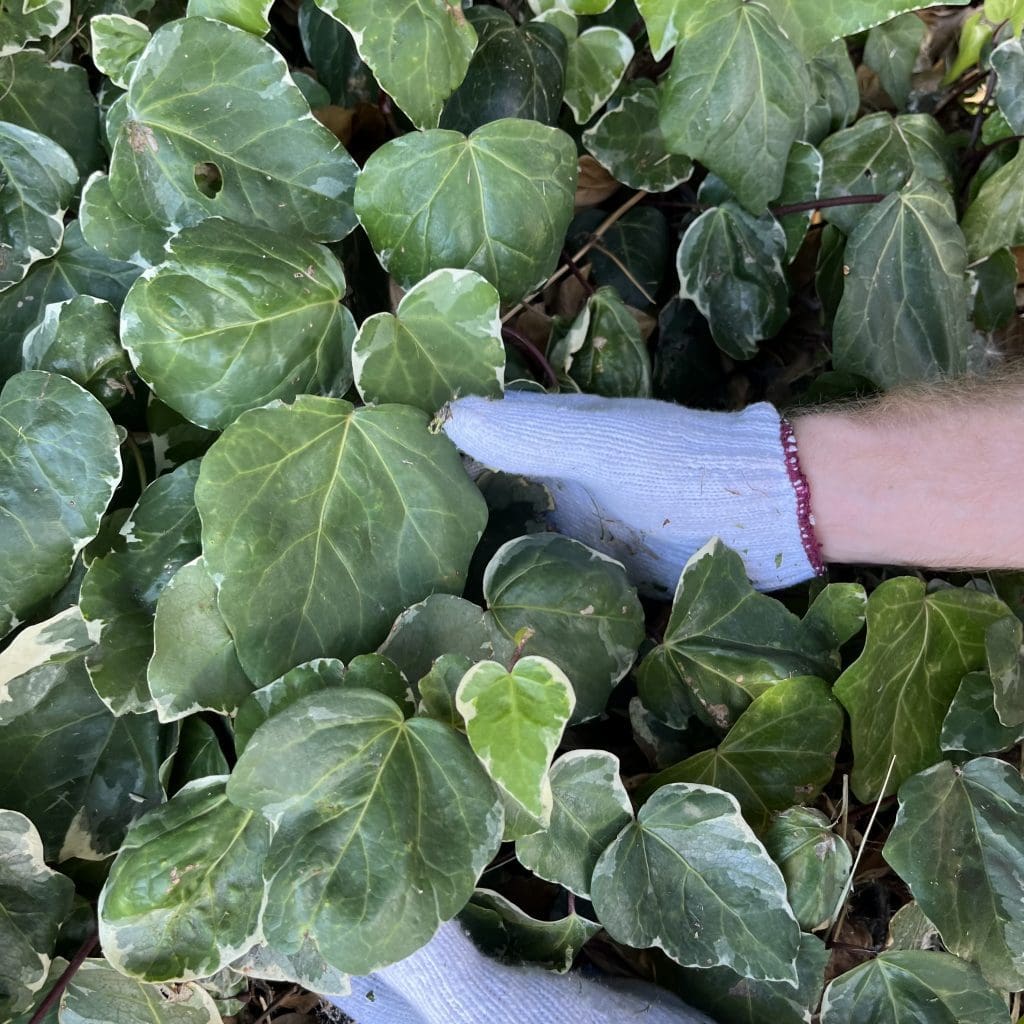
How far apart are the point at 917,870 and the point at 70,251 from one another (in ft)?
2.93

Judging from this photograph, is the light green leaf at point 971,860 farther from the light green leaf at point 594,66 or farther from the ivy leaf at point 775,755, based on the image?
the light green leaf at point 594,66

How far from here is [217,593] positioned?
63 cm

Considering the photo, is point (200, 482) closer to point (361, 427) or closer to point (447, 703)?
point (361, 427)

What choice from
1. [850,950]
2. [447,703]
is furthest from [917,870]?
[447,703]

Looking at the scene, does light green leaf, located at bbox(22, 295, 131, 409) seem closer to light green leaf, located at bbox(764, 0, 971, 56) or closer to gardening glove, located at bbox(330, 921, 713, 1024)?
gardening glove, located at bbox(330, 921, 713, 1024)

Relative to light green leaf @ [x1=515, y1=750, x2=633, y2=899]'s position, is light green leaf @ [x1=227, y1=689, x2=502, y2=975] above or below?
above

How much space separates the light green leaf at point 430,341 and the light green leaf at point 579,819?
1.00 feet

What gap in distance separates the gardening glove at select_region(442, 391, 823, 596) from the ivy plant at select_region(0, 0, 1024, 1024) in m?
0.04

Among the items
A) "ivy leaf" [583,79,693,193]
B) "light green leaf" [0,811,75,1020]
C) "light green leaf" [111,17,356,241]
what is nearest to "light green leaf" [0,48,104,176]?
"light green leaf" [111,17,356,241]

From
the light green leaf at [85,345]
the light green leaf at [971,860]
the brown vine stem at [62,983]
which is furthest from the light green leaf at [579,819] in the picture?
the light green leaf at [85,345]

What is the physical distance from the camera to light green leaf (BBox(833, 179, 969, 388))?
0.85 m

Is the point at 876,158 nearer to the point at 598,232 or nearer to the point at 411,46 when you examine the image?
the point at 598,232

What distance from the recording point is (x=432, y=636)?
0.64 metres

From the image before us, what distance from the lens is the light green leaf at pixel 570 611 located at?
0.69 m
